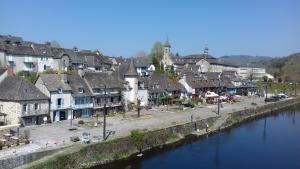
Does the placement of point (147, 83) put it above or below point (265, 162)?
above

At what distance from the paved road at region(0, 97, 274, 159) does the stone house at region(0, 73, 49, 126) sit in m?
1.88

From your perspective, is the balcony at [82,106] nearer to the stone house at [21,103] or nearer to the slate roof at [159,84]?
the stone house at [21,103]

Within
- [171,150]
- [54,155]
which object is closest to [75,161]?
[54,155]

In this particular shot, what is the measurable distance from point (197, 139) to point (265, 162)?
12.7 meters

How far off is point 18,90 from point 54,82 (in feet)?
22.5

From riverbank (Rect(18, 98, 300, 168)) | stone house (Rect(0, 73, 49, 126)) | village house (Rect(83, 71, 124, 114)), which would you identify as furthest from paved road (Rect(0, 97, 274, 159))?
village house (Rect(83, 71, 124, 114))

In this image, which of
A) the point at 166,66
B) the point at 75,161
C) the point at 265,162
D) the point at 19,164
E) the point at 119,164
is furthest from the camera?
the point at 166,66

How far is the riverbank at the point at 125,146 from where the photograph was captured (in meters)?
40.5

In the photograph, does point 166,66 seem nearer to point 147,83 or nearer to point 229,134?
point 147,83

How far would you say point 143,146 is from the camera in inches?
2026

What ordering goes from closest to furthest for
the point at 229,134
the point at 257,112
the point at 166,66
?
the point at 229,134
the point at 257,112
the point at 166,66

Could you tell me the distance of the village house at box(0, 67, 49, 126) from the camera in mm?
52844

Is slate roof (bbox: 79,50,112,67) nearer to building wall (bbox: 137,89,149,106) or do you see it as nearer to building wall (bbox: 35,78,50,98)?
building wall (bbox: 137,89,149,106)

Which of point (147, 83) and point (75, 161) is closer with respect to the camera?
point (75, 161)
